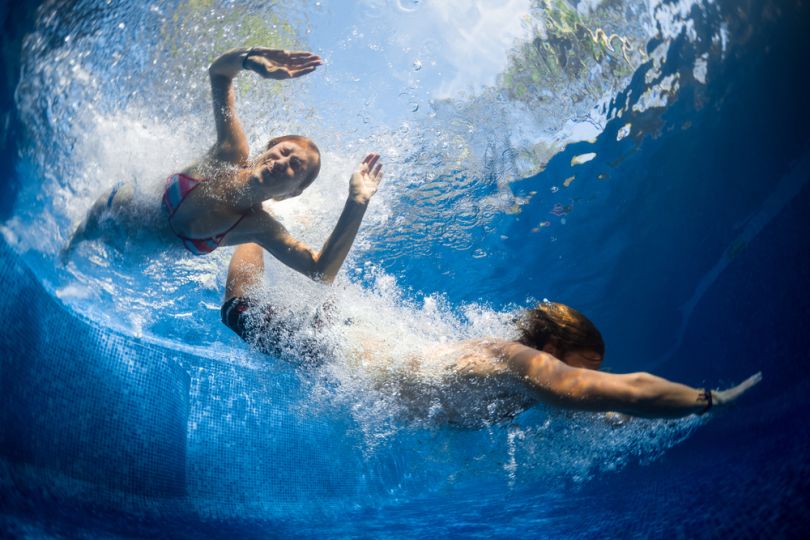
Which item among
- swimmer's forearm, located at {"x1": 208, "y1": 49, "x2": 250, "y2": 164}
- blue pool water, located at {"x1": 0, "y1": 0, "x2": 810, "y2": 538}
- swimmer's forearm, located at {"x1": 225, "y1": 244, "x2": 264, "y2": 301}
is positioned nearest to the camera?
swimmer's forearm, located at {"x1": 208, "y1": 49, "x2": 250, "y2": 164}

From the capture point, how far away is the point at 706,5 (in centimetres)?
663

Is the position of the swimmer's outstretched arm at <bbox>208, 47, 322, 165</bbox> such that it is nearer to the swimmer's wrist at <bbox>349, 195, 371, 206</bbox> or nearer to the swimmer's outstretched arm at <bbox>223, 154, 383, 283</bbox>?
the swimmer's outstretched arm at <bbox>223, 154, 383, 283</bbox>

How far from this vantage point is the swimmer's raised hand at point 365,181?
3.97 metres

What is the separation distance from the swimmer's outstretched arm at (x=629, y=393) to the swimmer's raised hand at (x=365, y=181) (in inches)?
88.1

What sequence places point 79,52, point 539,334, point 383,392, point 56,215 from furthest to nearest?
point 56,215 < point 383,392 < point 79,52 < point 539,334

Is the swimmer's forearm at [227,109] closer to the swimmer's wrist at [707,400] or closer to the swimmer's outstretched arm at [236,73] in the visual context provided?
the swimmer's outstretched arm at [236,73]

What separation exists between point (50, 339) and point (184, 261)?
234 cm

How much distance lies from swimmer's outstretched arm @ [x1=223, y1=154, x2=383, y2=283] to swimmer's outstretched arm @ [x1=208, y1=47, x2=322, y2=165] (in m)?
0.65

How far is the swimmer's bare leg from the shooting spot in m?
4.49

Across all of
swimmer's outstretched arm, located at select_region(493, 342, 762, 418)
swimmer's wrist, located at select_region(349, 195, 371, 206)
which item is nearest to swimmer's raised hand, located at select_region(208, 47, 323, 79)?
swimmer's wrist, located at select_region(349, 195, 371, 206)

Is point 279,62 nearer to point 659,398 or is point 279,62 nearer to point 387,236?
point 659,398

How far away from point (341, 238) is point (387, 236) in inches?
207

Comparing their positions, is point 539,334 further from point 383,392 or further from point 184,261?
point 184,261

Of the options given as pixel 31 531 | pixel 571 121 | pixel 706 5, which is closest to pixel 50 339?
pixel 31 531
